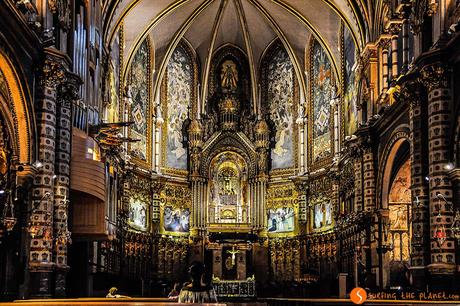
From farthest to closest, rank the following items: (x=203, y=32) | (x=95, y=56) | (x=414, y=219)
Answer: (x=203, y=32) < (x=95, y=56) < (x=414, y=219)

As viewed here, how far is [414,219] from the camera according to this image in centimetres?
2711

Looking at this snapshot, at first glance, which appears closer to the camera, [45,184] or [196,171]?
[45,184]

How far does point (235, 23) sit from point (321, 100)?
25.5 feet

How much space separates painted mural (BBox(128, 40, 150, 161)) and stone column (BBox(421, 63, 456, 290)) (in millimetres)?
22033

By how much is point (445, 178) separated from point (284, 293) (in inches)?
624

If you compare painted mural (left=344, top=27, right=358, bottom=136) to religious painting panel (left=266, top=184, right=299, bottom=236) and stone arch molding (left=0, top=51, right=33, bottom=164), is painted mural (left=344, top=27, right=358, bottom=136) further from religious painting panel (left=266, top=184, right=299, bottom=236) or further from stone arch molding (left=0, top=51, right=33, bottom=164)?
stone arch molding (left=0, top=51, right=33, bottom=164)

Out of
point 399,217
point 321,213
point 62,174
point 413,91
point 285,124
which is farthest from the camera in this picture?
point 285,124

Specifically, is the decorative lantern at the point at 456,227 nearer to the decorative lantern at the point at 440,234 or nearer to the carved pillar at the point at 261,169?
the decorative lantern at the point at 440,234

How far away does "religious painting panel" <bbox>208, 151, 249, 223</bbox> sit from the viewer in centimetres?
4812

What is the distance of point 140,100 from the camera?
152 ft

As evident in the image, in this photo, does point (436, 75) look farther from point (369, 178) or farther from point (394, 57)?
point (369, 178)

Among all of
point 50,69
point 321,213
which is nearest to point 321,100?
point 321,213

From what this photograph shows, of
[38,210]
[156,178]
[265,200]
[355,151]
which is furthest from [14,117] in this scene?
[265,200]

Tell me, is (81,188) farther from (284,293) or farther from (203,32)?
(203,32)
